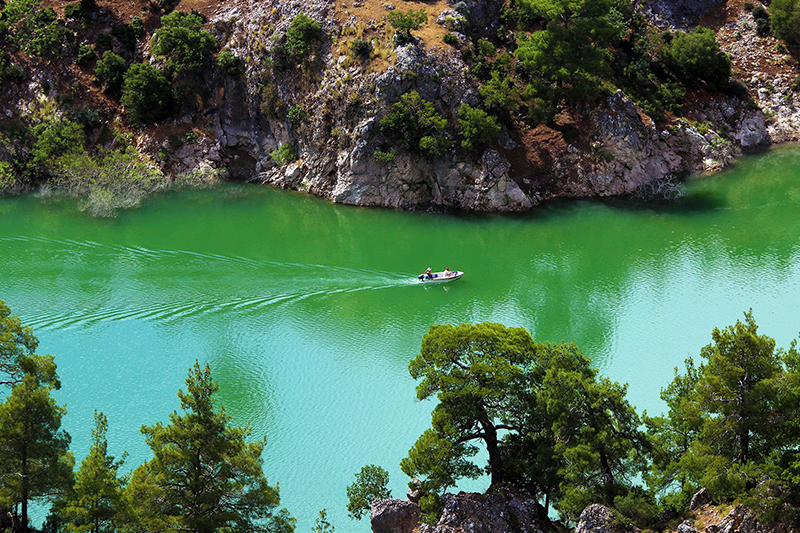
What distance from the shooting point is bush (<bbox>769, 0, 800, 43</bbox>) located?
213ft

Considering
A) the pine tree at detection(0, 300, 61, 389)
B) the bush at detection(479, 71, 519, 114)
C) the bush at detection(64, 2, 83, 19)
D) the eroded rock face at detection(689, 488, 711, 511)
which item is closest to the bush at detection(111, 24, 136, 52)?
the bush at detection(64, 2, 83, 19)

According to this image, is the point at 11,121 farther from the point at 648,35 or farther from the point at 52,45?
the point at 648,35

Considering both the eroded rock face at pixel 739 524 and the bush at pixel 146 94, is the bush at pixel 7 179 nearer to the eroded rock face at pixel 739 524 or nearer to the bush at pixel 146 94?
the bush at pixel 146 94

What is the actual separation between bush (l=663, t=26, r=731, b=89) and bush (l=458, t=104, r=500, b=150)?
1997 cm

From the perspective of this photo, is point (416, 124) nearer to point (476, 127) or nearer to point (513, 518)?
point (476, 127)

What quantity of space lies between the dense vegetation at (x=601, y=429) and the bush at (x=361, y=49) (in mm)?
34753

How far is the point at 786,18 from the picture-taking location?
6519cm

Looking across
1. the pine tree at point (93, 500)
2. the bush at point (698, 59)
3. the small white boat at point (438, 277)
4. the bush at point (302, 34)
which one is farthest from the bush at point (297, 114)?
the pine tree at point (93, 500)

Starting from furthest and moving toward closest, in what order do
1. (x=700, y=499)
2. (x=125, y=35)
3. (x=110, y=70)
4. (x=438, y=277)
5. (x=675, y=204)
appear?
(x=125, y=35)
(x=110, y=70)
(x=675, y=204)
(x=438, y=277)
(x=700, y=499)

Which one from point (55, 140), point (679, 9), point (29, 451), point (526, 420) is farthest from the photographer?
point (679, 9)

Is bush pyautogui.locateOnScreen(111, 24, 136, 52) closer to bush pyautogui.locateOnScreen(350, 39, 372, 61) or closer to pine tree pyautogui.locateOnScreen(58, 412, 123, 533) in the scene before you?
bush pyautogui.locateOnScreen(350, 39, 372, 61)

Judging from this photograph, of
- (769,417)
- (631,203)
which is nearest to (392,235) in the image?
(631,203)

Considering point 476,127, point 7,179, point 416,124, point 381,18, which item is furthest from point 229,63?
point 476,127

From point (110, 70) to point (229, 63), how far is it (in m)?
10.6
